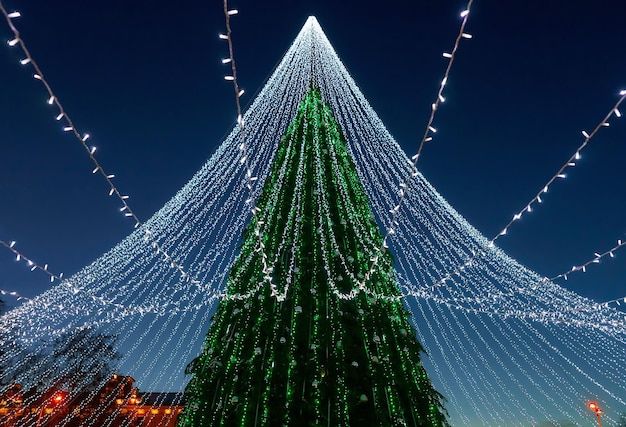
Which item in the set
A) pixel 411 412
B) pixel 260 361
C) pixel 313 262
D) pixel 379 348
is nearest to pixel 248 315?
pixel 260 361

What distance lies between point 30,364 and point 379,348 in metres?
15.5

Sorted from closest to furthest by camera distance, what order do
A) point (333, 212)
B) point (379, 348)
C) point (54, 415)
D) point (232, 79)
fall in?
1. point (232, 79)
2. point (379, 348)
3. point (333, 212)
4. point (54, 415)

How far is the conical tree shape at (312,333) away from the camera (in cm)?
485

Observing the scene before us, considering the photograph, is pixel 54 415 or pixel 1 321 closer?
pixel 1 321

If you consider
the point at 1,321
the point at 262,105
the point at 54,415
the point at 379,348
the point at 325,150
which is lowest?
the point at 54,415

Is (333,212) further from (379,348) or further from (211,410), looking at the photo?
(211,410)

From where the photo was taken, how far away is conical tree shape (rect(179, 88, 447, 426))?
191 inches

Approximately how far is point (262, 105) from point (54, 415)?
18587mm

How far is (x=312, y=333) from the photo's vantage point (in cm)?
533

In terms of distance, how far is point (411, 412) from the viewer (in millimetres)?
4965

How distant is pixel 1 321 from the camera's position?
7.10 metres

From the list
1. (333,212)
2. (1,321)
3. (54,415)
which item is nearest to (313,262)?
(333,212)

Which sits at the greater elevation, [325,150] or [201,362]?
[325,150]

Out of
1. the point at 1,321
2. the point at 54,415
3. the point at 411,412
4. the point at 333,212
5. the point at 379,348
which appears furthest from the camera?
the point at 54,415
